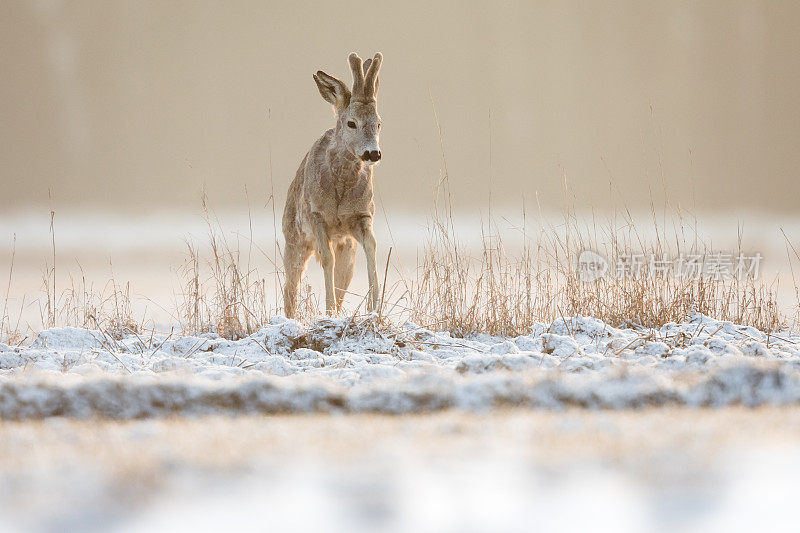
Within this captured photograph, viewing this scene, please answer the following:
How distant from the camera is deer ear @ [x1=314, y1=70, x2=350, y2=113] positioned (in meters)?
7.00

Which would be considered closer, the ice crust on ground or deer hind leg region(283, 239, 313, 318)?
the ice crust on ground

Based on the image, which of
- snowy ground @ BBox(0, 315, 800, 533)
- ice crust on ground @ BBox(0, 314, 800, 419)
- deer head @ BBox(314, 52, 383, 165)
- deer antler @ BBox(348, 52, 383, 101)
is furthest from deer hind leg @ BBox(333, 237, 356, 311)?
snowy ground @ BBox(0, 315, 800, 533)

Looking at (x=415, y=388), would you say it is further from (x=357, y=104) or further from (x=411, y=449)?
(x=357, y=104)

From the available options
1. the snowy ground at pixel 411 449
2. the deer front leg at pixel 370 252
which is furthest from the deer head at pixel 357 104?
the snowy ground at pixel 411 449

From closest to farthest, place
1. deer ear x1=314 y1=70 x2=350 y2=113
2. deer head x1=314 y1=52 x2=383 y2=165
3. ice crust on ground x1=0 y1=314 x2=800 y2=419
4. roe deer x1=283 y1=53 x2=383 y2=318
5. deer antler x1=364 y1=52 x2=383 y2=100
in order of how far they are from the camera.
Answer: ice crust on ground x1=0 y1=314 x2=800 y2=419
deer head x1=314 y1=52 x2=383 y2=165
roe deer x1=283 y1=53 x2=383 y2=318
deer antler x1=364 y1=52 x2=383 y2=100
deer ear x1=314 y1=70 x2=350 y2=113

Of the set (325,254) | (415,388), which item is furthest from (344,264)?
(415,388)

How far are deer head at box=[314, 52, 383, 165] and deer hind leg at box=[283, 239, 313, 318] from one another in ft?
4.39

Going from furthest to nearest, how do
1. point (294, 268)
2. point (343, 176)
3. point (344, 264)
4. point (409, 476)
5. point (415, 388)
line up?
point (294, 268)
point (344, 264)
point (343, 176)
point (415, 388)
point (409, 476)

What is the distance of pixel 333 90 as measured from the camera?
7.11m

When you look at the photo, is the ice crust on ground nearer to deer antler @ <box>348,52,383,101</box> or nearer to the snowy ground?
the snowy ground

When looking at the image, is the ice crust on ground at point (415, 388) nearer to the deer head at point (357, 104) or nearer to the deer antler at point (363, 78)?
the deer head at point (357, 104)

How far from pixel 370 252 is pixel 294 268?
1.46 meters

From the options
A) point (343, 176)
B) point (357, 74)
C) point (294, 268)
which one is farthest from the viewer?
point (294, 268)

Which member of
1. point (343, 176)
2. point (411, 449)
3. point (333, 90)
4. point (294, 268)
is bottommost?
point (411, 449)
